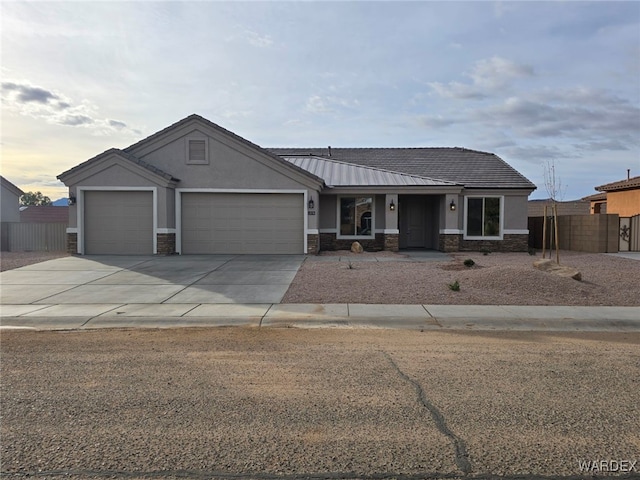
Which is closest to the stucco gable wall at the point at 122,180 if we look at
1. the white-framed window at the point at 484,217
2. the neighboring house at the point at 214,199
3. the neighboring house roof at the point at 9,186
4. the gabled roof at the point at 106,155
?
the neighboring house at the point at 214,199

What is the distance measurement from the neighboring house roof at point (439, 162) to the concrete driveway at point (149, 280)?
32.3 ft

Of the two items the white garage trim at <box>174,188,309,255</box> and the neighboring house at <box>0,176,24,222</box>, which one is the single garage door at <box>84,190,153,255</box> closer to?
the white garage trim at <box>174,188,309,255</box>

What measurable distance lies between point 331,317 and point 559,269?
7805 millimetres

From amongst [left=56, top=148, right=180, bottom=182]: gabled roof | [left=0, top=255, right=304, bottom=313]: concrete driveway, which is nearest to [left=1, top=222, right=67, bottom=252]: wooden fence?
[left=56, top=148, right=180, bottom=182]: gabled roof

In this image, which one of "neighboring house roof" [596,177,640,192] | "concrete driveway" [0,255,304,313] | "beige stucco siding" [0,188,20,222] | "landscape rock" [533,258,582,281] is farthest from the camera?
"beige stucco siding" [0,188,20,222]

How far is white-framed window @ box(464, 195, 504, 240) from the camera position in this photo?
22.3 meters

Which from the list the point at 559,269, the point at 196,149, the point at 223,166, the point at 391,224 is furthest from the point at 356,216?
the point at 559,269

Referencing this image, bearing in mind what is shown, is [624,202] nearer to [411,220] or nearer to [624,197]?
[624,197]

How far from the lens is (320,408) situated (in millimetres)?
4730

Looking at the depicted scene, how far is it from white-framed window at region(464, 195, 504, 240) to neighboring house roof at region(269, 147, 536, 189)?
0.72 metres

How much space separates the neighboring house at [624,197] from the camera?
2806 cm

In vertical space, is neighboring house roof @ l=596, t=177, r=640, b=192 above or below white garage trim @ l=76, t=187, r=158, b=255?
above

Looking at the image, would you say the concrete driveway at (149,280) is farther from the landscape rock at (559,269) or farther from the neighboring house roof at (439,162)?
the neighboring house roof at (439,162)

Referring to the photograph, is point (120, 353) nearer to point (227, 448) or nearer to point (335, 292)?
point (227, 448)
